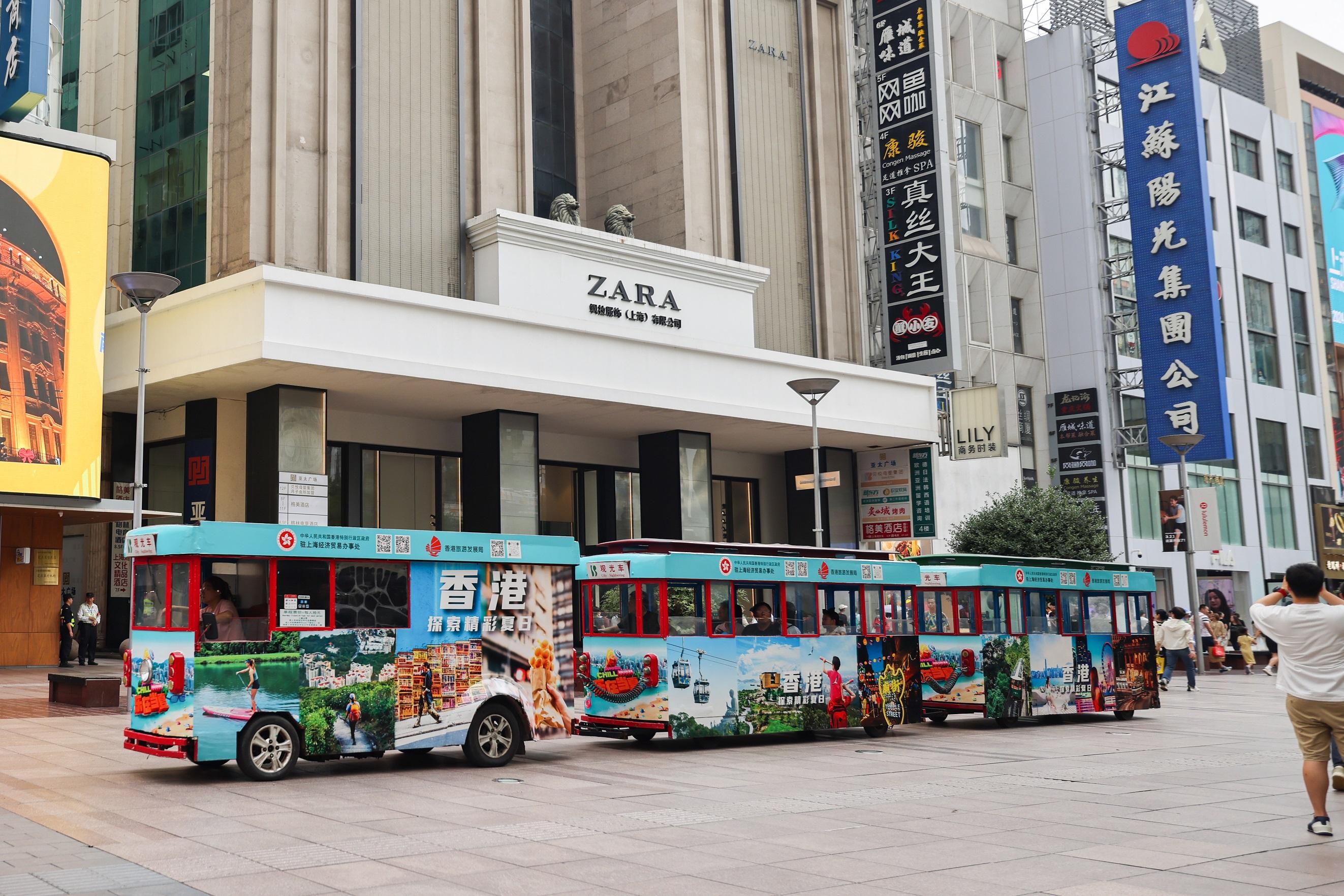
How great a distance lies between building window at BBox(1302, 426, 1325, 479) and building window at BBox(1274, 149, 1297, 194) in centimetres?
1175

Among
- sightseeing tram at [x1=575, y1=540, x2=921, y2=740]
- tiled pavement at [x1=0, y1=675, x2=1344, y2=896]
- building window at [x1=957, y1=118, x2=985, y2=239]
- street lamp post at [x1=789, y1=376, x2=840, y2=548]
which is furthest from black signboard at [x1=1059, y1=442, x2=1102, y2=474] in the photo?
tiled pavement at [x1=0, y1=675, x2=1344, y2=896]

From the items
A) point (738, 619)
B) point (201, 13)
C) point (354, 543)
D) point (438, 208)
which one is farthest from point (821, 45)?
point (354, 543)

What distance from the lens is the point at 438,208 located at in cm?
2705

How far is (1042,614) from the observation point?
20.6 meters

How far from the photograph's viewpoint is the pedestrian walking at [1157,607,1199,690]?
27750mm

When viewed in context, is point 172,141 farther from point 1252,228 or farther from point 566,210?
point 1252,228

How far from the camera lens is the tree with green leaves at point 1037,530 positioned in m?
34.4

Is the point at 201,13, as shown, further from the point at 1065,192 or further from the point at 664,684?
the point at 1065,192

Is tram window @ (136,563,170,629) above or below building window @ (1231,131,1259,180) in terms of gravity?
below

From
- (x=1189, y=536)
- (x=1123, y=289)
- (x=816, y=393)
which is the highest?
(x=1123, y=289)

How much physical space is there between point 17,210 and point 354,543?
14.8m

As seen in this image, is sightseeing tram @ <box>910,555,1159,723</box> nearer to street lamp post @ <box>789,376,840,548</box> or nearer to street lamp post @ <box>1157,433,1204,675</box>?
street lamp post @ <box>789,376,840,548</box>

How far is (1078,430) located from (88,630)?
34768 mm

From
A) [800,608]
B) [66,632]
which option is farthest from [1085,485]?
[66,632]
